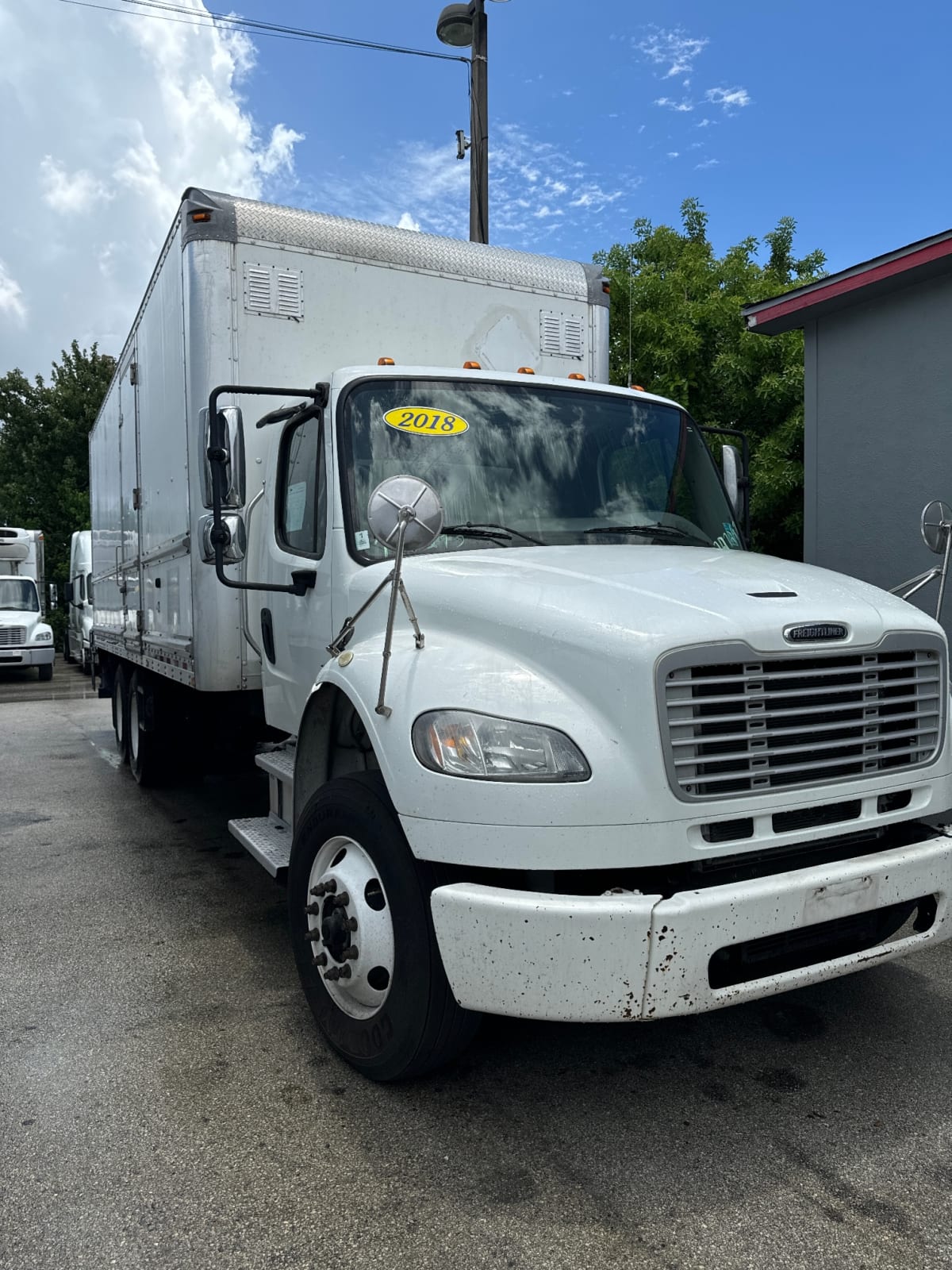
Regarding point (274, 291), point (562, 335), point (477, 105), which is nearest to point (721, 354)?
point (477, 105)

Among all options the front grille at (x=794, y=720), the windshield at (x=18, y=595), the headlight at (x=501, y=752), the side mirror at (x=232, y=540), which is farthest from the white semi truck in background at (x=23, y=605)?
the front grille at (x=794, y=720)

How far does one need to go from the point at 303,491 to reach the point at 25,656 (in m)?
18.7

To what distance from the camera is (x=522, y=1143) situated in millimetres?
2914

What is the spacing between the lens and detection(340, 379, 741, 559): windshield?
12.9ft

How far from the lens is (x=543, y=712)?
2.79 metres

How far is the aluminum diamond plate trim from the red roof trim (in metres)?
3.18

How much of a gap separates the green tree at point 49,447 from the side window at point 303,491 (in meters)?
31.0

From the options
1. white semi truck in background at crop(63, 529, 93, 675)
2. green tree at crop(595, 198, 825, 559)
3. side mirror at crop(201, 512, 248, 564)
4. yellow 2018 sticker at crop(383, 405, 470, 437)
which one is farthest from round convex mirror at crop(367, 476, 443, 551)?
white semi truck in background at crop(63, 529, 93, 675)

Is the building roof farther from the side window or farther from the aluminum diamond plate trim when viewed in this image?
the side window

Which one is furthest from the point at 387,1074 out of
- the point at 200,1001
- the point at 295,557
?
the point at 295,557

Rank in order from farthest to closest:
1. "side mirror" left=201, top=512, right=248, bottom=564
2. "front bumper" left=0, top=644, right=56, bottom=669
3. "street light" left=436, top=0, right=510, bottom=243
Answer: "front bumper" left=0, top=644, right=56, bottom=669
"street light" left=436, top=0, right=510, bottom=243
"side mirror" left=201, top=512, right=248, bottom=564

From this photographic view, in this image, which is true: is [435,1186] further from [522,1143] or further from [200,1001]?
[200,1001]

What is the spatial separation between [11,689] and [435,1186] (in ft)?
63.8

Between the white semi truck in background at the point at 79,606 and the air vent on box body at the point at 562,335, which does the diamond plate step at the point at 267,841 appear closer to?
the air vent on box body at the point at 562,335
